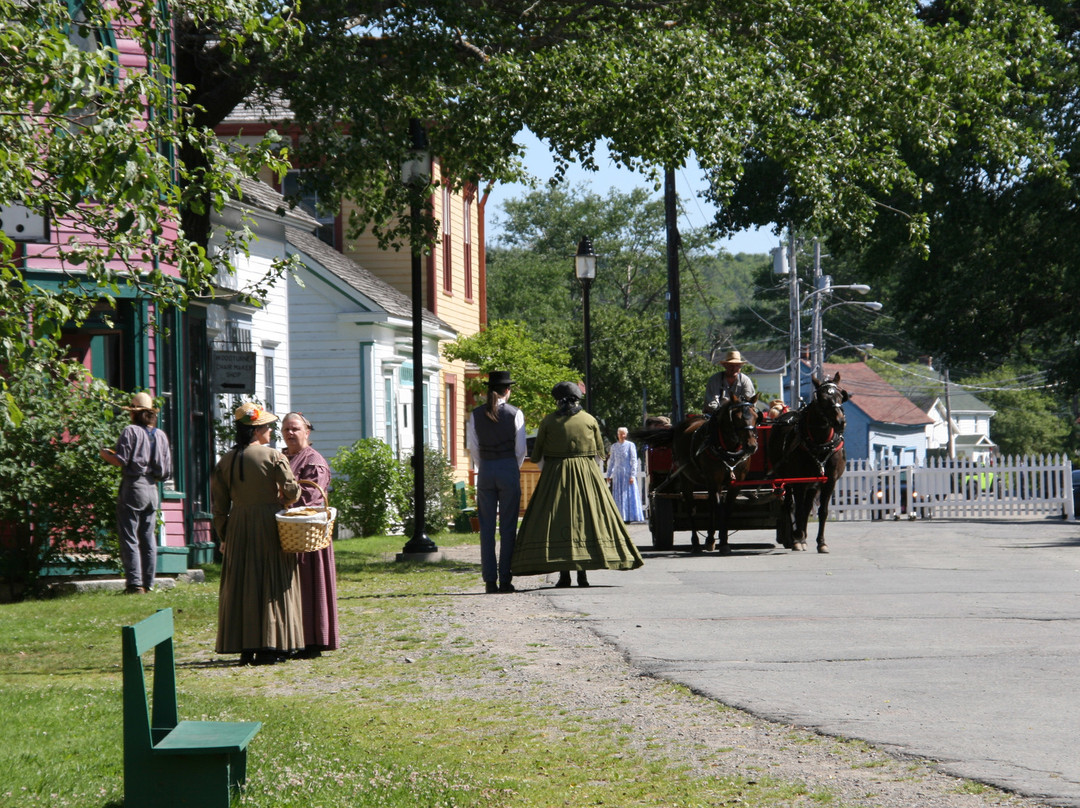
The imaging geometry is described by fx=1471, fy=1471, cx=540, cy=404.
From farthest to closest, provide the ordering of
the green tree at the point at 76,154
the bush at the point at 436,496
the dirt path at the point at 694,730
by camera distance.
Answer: the bush at the point at 436,496
the green tree at the point at 76,154
the dirt path at the point at 694,730

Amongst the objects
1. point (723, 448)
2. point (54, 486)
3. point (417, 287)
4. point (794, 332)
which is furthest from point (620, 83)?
point (794, 332)

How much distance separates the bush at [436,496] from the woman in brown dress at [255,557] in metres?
16.3

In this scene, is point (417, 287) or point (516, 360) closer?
point (417, 287)

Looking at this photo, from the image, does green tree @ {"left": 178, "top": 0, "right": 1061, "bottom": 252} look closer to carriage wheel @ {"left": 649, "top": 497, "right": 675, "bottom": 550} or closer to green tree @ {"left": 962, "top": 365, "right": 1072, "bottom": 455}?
carriage wheel @ {"left": 649, "top": 497, "right": 675, "bottom": 550}

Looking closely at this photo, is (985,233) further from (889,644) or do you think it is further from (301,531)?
(301,531)

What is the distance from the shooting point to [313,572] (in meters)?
10.3

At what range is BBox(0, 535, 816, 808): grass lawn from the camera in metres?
5.96

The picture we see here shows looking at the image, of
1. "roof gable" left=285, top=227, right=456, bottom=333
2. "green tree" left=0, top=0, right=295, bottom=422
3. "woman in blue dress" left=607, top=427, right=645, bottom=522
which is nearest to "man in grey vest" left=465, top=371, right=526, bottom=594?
"green tree" left=0, top=0, right=295, bottom=422

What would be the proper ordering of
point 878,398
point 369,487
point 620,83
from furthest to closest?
point 878,398 → point 369,487 → point 620,83

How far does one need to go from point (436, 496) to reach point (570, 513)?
13307mm

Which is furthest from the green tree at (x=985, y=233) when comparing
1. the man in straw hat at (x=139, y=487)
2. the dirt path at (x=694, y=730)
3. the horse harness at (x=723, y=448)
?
the dirt path at (x=694, y=730)

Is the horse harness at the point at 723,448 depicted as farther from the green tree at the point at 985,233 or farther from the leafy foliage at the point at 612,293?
the leafy foliage at the point at 612,293

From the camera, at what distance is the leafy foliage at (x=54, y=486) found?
15.4 meters

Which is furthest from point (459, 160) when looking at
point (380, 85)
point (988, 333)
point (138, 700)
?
point (988, 333)
